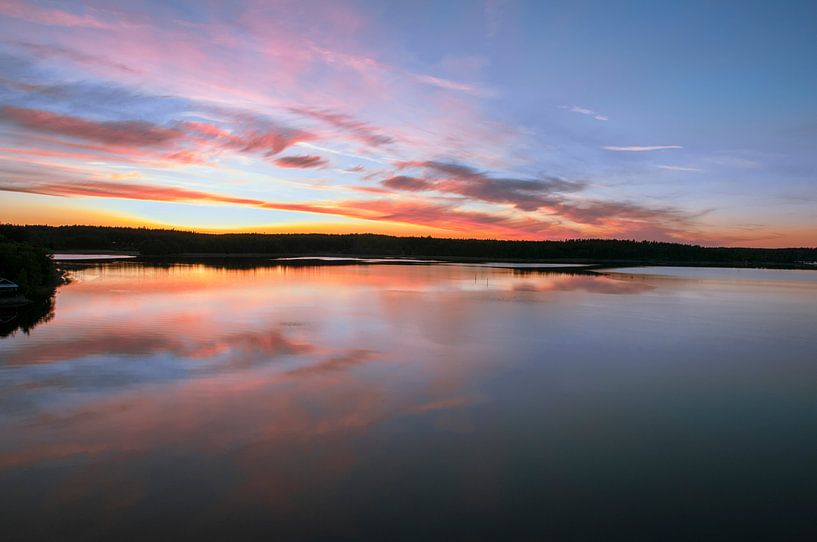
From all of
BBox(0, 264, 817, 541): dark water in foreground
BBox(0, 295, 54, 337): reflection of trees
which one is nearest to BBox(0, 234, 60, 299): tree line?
BBox(0, 295, 54, 337): reflection of trees

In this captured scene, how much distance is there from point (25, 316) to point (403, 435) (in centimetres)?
1904

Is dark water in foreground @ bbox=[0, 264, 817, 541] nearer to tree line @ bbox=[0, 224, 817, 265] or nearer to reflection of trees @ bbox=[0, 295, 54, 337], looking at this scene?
reflection of trees @ bbox=[0, 295, 54, 337]

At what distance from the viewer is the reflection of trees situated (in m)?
17.4

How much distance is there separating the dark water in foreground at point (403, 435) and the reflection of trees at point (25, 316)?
1.45m

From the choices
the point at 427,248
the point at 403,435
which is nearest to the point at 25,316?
the point at 403,435

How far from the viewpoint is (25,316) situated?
20016mm

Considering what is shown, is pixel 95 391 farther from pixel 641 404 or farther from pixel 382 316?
pixel 382 316

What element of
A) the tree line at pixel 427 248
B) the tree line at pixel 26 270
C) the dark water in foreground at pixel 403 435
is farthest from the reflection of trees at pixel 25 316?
the tree line at pixel 427 248

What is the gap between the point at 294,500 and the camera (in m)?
6.04

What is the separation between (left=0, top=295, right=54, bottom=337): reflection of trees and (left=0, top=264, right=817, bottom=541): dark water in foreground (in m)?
1.45

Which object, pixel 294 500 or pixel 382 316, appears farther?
pixel 382 316

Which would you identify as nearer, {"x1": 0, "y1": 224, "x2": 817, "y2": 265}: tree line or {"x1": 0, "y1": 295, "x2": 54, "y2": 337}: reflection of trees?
{"x1": 0, "y1": 295, "x2": 54, "y2": 337}: reflection of trees

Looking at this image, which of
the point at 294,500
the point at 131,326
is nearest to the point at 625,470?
the point at 294,500

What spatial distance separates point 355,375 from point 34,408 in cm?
588
